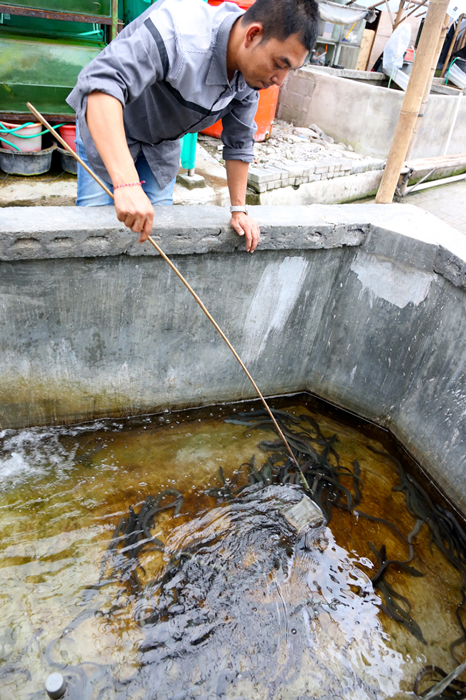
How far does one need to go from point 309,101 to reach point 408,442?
7147 mm

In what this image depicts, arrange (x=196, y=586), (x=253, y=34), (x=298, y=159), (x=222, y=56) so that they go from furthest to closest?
(x=298, y=159)
(x=196, y=586)
(x=222, y=56)
(x=253, y=34)

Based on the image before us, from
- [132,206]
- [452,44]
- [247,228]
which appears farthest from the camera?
[452,44]

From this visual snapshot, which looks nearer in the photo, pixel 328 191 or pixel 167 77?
pixel 167 77

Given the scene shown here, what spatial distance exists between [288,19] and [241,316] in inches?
62.8

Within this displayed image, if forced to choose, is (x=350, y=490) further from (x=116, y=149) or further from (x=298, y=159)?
(x=298, y=159)

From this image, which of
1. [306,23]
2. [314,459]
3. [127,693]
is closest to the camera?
[306,23]

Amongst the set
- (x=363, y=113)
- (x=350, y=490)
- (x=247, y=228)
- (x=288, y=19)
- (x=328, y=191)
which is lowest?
(x=350, y=490)

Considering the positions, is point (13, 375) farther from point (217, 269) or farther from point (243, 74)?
point (243, 74)

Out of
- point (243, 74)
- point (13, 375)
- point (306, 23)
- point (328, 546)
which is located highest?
point (306, 23)

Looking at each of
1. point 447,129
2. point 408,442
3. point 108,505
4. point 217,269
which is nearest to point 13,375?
point 108,505

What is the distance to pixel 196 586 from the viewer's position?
7.33 feet

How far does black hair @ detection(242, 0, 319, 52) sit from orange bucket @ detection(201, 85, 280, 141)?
462cm

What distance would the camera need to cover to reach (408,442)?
10.3 ft

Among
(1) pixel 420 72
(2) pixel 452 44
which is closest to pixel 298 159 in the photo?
(1) pixel 420 72
